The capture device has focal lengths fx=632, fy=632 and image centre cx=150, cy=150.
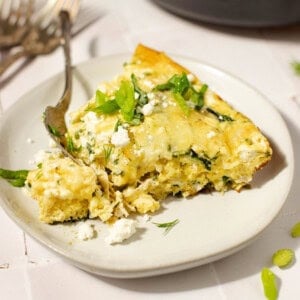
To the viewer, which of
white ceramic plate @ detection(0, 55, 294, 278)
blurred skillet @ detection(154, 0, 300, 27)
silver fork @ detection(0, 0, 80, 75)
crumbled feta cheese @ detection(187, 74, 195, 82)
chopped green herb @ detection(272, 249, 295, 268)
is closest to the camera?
white ceramic plate @ detection(0, 55, 294, 278)

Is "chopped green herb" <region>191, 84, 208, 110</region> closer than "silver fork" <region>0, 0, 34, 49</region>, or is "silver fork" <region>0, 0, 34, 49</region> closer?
"chopped green herb" <region>191, 84, 208, 110</region>

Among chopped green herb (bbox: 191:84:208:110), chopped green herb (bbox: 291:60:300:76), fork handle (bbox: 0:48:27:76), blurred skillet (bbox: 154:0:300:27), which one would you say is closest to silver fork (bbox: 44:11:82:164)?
fork handle (bbox: 0:48:27:76)

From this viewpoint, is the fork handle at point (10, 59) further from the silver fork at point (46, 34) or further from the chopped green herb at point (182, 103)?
the chopped green herb at point (182, 103)

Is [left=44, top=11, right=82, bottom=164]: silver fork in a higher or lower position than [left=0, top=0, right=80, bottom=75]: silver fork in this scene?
lower

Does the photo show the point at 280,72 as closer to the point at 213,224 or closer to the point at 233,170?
the point at 233,170

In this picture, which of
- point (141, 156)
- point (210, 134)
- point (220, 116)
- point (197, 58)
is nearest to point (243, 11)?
point (197, 58)

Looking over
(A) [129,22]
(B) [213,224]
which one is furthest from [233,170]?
(A) [129,22]

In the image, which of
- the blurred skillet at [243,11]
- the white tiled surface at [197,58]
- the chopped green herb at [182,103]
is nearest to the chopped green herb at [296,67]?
the white tiled surface at [197,58]

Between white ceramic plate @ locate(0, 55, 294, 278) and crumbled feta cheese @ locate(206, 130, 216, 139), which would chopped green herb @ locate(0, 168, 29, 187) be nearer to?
white ceramic plate @ locate(0, 55, 294, 278)
